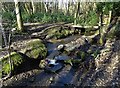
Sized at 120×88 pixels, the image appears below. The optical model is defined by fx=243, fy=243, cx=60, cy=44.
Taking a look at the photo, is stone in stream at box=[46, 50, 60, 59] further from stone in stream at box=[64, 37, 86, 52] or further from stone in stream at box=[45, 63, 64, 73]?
stone in stream at box=[45, 63, 64, 73]

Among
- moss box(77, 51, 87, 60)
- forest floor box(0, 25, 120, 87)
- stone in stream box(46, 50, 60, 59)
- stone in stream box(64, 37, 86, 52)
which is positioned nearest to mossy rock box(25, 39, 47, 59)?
stone in stream box(46, 50, 60, 59)

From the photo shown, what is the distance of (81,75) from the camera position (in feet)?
35.0

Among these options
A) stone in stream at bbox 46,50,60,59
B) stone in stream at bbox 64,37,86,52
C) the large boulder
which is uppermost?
the large boulder

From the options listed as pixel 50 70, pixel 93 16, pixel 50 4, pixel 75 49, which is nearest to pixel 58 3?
pixel 50 4

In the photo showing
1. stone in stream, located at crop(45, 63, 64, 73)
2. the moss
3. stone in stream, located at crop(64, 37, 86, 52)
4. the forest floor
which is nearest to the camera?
the forest floor

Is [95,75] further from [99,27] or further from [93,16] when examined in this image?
[93,16]

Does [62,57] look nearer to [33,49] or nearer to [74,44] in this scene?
[33,49]

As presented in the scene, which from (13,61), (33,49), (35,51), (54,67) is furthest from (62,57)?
(13,61)

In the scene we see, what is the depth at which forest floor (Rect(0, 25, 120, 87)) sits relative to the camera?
396 inches

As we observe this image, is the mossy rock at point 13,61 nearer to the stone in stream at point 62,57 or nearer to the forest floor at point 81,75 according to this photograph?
the forest floor at point 81,75

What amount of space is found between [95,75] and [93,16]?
878 cm

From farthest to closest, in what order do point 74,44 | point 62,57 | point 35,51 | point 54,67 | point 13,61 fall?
point 74,44
point 62,57
point 35,51
point 54,67
point 13,61

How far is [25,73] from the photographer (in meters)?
10.9

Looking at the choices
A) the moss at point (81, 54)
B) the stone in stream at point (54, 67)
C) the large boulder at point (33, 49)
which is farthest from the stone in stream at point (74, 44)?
the stone in stream at point (54, 67)
